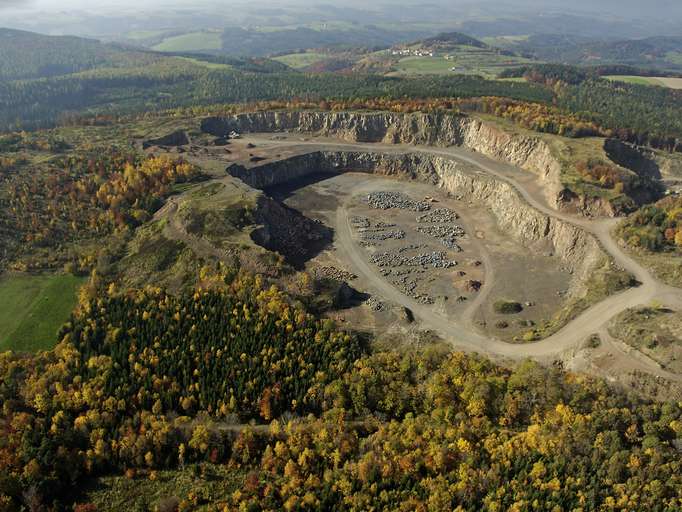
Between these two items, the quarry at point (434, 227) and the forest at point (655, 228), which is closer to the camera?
the quarry at point (434, 227)

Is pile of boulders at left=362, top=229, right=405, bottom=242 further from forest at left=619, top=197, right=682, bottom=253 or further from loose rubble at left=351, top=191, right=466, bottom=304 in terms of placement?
forest at left=619, top=197, right=682, bottom=253

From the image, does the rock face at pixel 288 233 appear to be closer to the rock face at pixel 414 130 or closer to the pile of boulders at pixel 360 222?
the pile of boulders at pixel 360 222

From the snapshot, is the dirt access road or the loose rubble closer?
the dirt access road

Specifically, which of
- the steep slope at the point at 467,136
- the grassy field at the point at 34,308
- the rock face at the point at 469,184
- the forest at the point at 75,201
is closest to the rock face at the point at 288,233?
the forest at the point at 75,201

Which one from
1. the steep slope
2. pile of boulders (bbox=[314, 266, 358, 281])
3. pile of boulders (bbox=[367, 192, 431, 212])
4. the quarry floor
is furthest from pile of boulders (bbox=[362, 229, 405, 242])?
the steep slope

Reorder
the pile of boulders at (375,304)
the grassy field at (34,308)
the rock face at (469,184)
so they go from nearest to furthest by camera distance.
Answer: the grassy field at (34,308)
the pile of boulders at (375,304)
the rock face at (469,184)

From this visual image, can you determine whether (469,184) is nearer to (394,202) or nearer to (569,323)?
(394,202)

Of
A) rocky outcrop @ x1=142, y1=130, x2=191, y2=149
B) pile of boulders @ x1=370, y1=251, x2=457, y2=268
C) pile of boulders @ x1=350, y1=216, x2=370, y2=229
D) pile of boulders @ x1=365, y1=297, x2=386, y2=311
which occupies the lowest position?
pile of boulders @ x1=365, y1=297, x2=386, y2=311

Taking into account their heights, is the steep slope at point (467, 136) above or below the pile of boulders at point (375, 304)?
above
